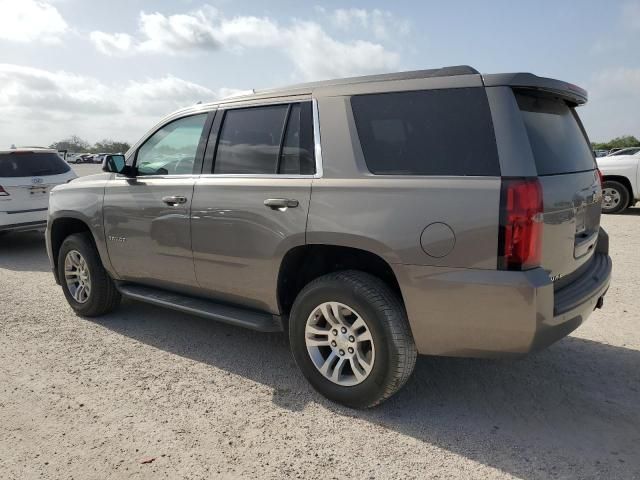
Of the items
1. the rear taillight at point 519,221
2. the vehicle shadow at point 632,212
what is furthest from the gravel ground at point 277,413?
the vehicle shadow at point 632,212

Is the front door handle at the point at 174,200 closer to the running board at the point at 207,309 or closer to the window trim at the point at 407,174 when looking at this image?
the running board at the point at 207,309

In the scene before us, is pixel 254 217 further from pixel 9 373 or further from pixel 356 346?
pixel 9 373

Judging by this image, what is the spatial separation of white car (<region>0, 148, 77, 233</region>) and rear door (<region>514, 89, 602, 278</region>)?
7.83m

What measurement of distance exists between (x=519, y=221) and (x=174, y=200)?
248 cm

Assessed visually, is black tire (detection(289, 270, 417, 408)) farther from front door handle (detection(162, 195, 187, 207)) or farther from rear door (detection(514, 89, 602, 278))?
front door handle (detection(162, 195, 187, 207))

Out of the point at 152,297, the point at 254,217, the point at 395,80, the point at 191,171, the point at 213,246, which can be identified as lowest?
the point at 152,297

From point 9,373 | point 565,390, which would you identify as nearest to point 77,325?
point 9,373

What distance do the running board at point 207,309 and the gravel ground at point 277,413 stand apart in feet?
1.24

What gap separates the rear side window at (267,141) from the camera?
336 centimetres

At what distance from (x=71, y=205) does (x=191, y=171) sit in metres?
1.52

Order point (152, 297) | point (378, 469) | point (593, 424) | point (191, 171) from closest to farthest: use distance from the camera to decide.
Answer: point (378, 469), point (593, 424), point (191, 171), point (152, 297)

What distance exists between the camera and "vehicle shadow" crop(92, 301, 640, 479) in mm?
2676

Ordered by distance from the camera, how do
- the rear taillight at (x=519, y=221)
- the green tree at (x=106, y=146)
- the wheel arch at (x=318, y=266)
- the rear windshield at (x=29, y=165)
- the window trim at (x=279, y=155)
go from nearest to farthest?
the rear taillight at (x=519, y=221) < the wheel arch at (x=318, y=266) < the window trim at (x=279, y=155) < the rear windshield at (x=29, y=165) < the green tree at (x=106, y=146)

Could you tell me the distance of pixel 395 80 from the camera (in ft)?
9.87
